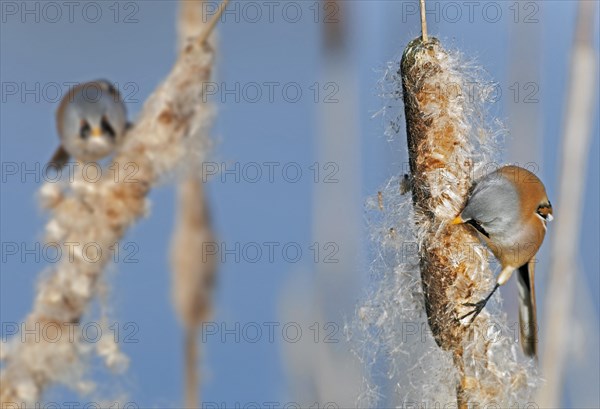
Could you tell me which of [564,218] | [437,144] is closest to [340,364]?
[564,218]

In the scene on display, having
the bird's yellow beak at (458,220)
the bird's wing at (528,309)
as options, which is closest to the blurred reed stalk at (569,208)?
the bird's wing at (528,309)

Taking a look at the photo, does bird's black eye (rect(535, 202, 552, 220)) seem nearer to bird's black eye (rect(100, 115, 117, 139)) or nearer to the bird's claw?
the bird's claw

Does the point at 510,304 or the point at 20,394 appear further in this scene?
the point at 510,304

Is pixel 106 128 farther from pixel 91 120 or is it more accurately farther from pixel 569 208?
pixel 569 208

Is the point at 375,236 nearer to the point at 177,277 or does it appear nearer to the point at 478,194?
the point at 478,194

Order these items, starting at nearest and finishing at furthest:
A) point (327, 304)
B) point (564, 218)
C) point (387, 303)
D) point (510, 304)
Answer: point (387, 303) < point (510, 304) < point (564, 218) < point (327, 304)

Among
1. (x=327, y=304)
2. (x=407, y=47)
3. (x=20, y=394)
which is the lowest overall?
(x=327, y=304)

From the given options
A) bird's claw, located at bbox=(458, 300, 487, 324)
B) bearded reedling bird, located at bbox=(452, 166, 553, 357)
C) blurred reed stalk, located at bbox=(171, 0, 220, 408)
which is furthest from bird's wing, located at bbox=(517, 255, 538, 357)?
blurred reed stalk, located at bbox=(171, 0, 220, 408)
